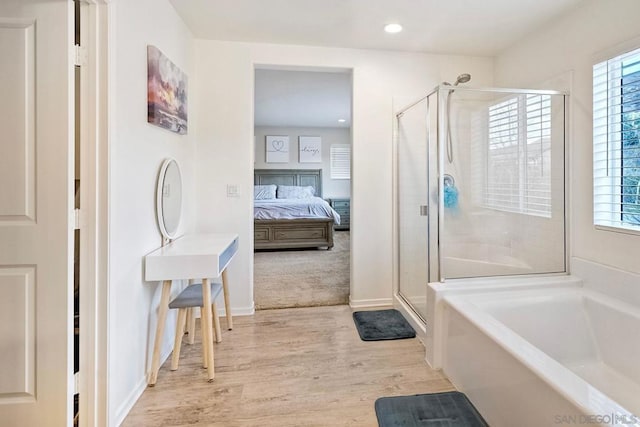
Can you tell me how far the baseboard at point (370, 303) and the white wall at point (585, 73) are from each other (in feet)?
4.96

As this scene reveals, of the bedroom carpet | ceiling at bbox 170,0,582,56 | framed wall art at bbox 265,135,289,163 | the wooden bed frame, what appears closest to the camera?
ceiling at bbox 170,0,582,56

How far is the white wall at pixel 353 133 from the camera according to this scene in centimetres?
277

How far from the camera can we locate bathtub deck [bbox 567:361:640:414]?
1534 millimetres

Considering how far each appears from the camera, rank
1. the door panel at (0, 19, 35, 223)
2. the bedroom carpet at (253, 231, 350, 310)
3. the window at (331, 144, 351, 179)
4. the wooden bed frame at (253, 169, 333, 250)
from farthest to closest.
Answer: the window at (331, 144, 351, 179) < the wooden bed frame at (253, 169, 333, 250) < the bedroom carpet at (253, 231, 350, 310) < the door panel at (0, 19, 35, 223)

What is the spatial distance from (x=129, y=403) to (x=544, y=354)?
78.5 inches

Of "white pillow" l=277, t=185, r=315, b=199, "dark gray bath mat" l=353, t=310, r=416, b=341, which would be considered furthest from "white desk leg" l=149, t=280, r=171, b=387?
"white pillow" l=277, t=185, r=315, b=199

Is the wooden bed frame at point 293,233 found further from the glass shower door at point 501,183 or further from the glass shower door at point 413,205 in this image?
the glass shower door at point 501,183

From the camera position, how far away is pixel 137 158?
1750mm

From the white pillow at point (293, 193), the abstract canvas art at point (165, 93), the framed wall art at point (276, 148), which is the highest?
the framed wall art at point (276, 148)

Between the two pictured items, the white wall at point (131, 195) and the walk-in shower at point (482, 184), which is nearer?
the white wall at point (131, 195)

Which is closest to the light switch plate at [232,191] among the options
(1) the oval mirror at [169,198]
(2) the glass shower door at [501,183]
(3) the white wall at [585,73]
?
(1) the oval mirror at [169,198]

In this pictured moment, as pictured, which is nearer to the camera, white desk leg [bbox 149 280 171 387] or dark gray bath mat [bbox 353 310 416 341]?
white desk leg [bbox 149 280 171 387]

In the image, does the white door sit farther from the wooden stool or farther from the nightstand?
the nightstand

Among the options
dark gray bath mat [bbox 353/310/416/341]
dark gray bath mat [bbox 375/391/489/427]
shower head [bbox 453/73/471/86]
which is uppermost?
shower head [bbox 453/73/471/86]
